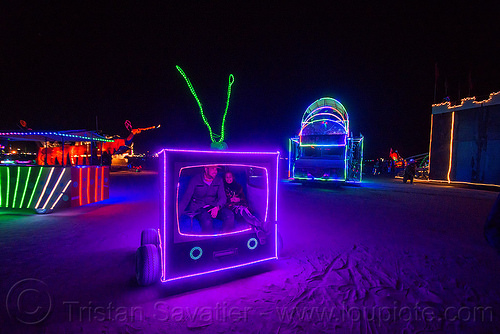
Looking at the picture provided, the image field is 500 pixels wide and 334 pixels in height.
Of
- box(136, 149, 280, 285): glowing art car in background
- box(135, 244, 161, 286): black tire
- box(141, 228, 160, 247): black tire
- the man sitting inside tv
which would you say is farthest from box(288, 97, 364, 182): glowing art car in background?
box(135, 244, 161, 286): black tire

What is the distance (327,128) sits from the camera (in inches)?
566

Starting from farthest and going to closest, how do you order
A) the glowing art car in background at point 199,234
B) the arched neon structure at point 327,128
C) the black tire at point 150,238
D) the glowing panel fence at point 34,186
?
the arched neon structure at point 327,128
the glowing panel fence at point 34,186
the black tire at point 150,238
the glowing art car in background at point 199,234

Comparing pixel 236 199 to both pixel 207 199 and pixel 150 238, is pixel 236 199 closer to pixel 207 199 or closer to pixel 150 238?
pixel 207 199

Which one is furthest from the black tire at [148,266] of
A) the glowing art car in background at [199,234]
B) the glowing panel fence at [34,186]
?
the glowing panel fence at [34,186]

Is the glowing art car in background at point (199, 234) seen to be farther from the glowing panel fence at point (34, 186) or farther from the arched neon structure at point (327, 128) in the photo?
the arched neon structure at point (327, 128)

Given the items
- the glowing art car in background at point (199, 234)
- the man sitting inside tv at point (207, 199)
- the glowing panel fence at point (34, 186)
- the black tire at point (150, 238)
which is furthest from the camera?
the glowing panel fence at point (34, 186)

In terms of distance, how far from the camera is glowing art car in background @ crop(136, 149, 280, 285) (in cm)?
305

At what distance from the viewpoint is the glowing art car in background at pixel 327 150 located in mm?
13211

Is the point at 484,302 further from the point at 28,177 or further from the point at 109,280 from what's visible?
the point at 28,177

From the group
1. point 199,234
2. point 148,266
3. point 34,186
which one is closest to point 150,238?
point 148,266

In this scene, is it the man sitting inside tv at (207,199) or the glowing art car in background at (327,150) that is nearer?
the man sitting inside tv at (207,199)

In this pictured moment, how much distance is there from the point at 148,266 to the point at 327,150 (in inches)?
499

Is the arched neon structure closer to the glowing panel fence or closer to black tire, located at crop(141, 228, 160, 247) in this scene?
the glowing panel fence

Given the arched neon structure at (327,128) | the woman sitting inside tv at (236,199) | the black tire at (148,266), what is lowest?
the black tire at (148,266)
